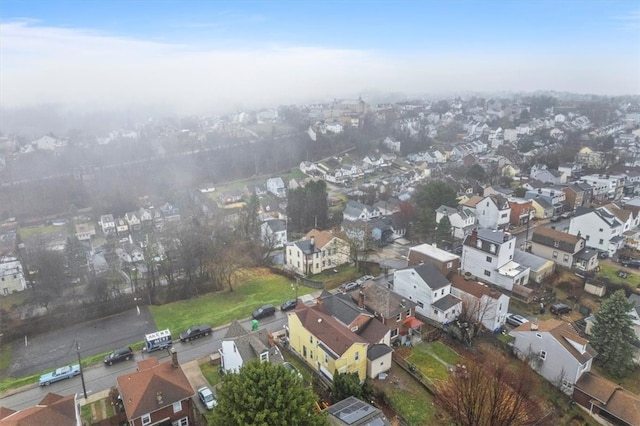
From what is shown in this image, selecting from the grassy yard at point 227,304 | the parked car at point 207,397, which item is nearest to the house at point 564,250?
the grassy yard at point 227,304

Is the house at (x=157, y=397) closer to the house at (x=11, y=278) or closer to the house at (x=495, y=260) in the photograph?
the house at (x=495, y=260)

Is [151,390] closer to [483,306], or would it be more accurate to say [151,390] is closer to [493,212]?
[483,306]

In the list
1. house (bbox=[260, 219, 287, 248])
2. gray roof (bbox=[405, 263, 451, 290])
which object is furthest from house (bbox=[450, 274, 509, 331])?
house (bbox=[260, 219, 287, 248])

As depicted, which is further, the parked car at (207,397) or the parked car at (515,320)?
the parked car at (515,320)

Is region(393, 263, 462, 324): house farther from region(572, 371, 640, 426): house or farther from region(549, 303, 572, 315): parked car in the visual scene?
region(572, 371, 640, 426): house

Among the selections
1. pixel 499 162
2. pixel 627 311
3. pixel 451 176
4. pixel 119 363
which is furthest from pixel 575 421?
pixel 499 162

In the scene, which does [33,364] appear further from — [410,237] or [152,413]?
[410,237]
